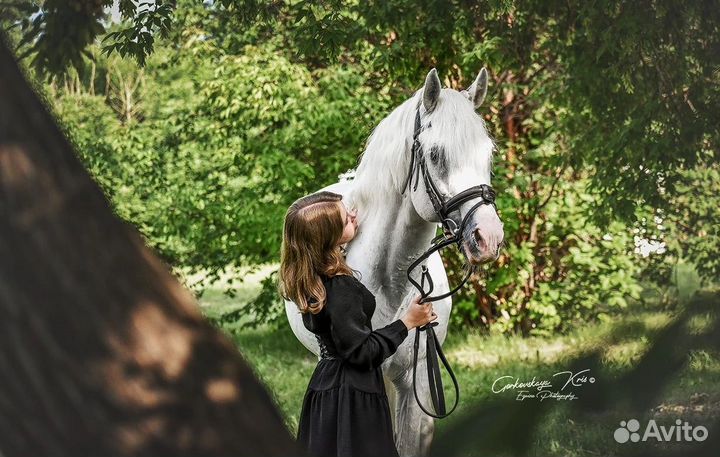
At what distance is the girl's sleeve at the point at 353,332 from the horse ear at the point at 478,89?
0.98 m

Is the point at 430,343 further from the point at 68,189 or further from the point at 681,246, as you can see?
the point at 681,246

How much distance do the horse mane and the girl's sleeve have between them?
0.60m

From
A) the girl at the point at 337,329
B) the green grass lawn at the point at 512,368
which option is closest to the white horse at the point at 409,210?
the girl at the point at 337,329

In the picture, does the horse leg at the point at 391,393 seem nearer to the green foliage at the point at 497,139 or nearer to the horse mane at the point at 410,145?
the horse mane at the point at 410,145

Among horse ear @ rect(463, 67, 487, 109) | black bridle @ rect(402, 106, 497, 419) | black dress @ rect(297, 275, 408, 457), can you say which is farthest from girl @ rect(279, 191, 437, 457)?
horse ear @ rect(463, 67, 487, 109)

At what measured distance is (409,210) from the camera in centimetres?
324

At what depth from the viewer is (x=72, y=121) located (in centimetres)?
933

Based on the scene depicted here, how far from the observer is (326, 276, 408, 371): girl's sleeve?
271cm

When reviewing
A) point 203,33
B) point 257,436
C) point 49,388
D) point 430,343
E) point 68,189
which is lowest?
point 430,343

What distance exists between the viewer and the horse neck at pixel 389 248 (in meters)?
3.27

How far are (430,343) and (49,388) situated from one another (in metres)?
2.07

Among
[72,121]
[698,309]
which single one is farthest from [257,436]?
[72,121]

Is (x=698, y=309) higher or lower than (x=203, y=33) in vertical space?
lower

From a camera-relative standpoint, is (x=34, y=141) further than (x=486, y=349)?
No
